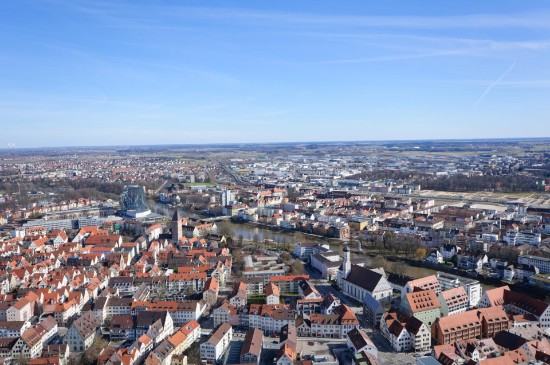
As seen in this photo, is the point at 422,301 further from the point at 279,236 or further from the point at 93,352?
the point at 279,236

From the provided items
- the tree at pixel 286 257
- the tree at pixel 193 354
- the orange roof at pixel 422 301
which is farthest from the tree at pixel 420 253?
the tree at pixel 193 354

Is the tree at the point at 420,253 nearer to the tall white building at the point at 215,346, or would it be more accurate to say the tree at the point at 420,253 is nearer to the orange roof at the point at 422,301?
the orange roof at the point at 422,301

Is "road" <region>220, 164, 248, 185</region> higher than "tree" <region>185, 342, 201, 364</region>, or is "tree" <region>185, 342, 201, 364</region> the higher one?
"tree" <region>185, 342, 201, 364</region>

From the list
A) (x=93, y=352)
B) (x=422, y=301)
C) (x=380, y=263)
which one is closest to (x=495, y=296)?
(x=422, y=301)

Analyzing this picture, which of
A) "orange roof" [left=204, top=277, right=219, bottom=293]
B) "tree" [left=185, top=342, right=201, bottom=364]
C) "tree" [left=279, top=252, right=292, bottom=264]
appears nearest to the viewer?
"tree" [left=185, top=342, right=201, bottom=364]

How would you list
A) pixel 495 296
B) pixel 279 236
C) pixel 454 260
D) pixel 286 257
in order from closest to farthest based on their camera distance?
1. pixel 495 296
2. pixel 454 260
3. pixel 286 257
4. pixel 279 236

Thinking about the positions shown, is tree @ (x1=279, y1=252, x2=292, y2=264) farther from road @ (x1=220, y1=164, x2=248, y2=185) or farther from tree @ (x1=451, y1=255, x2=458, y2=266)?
road @ (x1=220, y1=164, x2=248, y2=185)

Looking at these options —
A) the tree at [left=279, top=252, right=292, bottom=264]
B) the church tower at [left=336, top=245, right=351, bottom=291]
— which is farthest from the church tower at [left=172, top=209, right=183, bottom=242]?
the church tower at [left=336, top=245, right=351, bottom=291]

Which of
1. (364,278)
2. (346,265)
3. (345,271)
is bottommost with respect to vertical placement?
(345,271)

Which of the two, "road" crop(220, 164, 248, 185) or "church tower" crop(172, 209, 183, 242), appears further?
"road" crop(220, 164, 248, 185)

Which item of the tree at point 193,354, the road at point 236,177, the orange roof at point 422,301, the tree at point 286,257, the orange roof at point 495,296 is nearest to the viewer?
the tree at point 193,354

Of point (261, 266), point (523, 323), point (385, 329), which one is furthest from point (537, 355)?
point (261, 266)

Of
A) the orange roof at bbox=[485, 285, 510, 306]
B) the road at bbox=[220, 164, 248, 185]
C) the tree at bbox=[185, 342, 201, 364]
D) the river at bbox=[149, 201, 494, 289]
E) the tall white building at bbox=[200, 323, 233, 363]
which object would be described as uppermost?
the orange roof at bbox=[485, 285, 510, 306]
